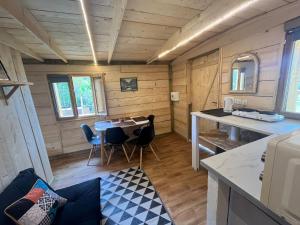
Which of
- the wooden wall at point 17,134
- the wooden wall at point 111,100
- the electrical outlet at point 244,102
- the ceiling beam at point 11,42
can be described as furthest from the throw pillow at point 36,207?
the electrical outlet at point 244,102

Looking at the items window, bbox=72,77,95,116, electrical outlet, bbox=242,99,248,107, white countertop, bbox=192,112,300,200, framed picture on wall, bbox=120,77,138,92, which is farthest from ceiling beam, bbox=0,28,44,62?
electrical outlet, bbox=242,99,248,107

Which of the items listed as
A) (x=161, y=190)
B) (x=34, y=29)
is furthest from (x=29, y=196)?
(x=34, y=29)

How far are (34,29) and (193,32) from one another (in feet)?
6.74

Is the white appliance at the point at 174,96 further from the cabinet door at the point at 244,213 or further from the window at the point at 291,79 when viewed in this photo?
the cabinet door at the point at 244,213

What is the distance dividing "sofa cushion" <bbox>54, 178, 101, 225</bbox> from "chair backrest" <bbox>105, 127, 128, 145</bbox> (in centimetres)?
107

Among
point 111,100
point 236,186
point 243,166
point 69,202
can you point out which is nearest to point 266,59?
point 243,166

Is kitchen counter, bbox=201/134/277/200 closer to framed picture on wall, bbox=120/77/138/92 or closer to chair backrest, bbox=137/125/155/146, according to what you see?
chair backrest, bbox=137/125/155/146

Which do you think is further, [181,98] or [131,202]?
[181,98]

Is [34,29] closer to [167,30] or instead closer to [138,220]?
[167,30]

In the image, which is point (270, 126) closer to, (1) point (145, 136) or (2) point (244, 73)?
(2) point (244, 73)

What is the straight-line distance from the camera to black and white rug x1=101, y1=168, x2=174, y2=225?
5.49 ft

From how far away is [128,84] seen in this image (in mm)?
3828

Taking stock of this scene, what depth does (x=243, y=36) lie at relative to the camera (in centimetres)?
207

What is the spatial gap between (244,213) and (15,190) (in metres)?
1.77
